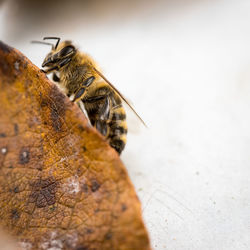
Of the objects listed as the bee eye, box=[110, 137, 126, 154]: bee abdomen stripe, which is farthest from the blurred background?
the bee eye

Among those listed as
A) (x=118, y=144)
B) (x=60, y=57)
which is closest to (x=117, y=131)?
(x=118, y=144)

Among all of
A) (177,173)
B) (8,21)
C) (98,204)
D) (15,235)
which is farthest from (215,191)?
(8,21)

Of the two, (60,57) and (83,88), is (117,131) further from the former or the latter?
(60,57)

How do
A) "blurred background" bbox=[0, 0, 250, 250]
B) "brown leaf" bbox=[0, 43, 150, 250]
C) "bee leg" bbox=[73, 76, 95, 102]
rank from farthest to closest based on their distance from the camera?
"bee leg" bbox=[73, 76, 95, 102]
"blurred background" bbox=[0, 0, 250, 250]
"brown leaf" bbox=[0, 43, 150, 250]

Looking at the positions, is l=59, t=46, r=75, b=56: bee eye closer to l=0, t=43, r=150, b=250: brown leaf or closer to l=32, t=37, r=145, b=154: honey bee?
l=32, t=37, r=145, b=154: honey bee

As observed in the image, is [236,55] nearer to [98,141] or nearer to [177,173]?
[177,173]

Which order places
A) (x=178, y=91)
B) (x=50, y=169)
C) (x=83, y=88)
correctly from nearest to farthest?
(x=50, y=169) → (x=83, y=88) → (x=178, y=91)
